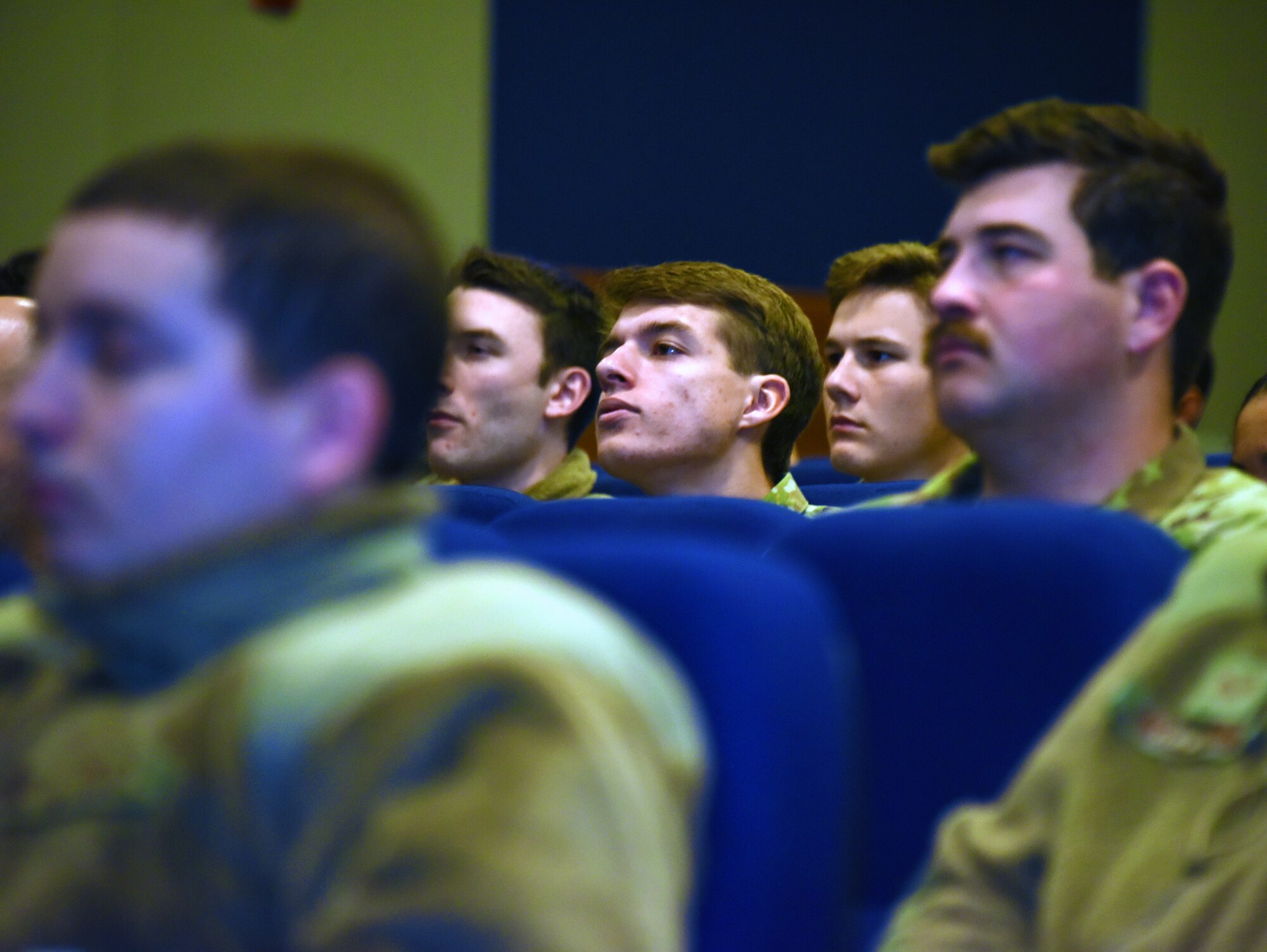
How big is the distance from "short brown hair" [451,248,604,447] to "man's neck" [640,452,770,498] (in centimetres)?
40

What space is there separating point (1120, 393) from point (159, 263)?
0.99 metres

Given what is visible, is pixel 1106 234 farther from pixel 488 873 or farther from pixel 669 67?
pixel 669 67

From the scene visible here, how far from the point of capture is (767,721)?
0.79 metres

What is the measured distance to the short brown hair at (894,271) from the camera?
2.70m

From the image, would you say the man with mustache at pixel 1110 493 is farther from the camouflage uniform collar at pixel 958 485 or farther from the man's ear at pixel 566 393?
the man's ear at pixel 566 393

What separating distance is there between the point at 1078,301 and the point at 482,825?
98 centimetres

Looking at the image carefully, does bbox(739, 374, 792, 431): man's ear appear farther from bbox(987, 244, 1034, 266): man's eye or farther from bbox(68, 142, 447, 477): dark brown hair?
bbox(68, 142, 447, 477): dark brown hair

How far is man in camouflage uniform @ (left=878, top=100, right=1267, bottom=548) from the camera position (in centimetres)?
132

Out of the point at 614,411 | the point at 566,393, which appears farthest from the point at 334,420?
the point at 566,393

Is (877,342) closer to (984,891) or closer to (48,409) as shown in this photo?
(984,891)

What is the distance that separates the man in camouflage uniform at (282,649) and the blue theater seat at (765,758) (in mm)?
113

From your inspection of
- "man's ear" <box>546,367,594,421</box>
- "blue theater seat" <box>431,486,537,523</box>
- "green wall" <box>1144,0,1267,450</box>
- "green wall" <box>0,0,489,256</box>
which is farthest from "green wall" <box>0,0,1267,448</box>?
"green wall" <box>1144,0,1267,450</box>

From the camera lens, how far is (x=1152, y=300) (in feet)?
4.45

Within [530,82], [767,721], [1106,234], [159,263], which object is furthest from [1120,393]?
Answer: [530,82]
